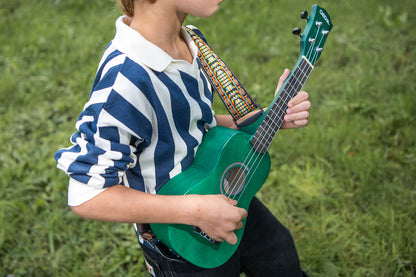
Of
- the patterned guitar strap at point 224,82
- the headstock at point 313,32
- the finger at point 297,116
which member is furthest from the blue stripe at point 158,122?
the headstock at point 313,32

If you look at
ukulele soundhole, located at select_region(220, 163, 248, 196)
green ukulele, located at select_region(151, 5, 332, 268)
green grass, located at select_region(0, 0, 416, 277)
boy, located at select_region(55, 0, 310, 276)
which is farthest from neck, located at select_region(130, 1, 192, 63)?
ukulele soundhole, located at select_region(220, 163, 248, 196)

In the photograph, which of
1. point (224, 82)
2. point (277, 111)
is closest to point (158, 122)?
point (224, 82)

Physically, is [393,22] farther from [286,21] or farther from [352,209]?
[352,209]

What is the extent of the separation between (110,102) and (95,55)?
3.64m

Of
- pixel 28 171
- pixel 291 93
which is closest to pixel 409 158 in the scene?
pixel 291 93

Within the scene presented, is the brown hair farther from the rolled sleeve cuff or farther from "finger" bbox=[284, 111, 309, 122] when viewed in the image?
"finger" bbox=[284, 111, 309, 122]

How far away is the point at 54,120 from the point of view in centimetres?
376

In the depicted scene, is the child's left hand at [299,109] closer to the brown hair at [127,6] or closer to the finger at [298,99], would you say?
the finger at [298,99]

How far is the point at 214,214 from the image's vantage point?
1.19 metres

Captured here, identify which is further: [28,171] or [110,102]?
[28,171]

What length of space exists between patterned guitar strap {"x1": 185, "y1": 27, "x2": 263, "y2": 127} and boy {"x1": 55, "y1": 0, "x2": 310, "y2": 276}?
9 centimetres

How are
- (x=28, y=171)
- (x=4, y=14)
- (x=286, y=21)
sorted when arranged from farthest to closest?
1. (x=4, y=14)
2. (x=286, y=21)
3. (x=28, y=171)

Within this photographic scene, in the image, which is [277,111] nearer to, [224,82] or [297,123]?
[297,123]

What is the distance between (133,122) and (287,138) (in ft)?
7.36
